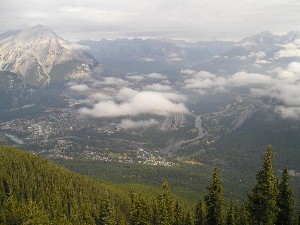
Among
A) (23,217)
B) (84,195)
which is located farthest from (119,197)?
(23,217)

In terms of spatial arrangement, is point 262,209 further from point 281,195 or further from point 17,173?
point 17,173

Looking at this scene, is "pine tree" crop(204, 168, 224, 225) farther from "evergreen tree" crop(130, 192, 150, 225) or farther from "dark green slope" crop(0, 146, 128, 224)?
"dark green slope" crop(0, 146, 128, 224)

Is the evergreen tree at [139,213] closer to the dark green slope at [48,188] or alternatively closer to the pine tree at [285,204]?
the pine tree at [285,204]

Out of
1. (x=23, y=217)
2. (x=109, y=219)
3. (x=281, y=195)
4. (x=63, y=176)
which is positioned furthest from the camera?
(x=63, y=176)

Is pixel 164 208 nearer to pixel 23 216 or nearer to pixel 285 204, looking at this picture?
pixel 285 204

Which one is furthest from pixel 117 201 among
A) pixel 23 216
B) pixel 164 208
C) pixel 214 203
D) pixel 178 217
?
pixel 214 203

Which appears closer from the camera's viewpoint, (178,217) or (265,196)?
(265,196)
